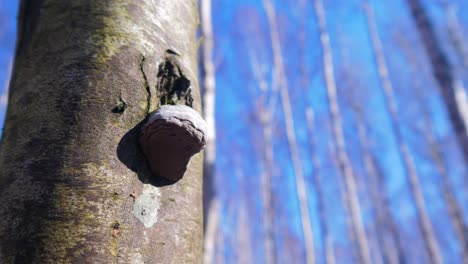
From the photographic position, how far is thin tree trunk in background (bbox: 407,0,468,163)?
445 centimetres

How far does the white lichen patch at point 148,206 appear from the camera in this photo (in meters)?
0.57

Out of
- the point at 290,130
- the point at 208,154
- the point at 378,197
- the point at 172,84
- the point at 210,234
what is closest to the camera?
the point at 172,84

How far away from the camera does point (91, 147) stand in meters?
0.58

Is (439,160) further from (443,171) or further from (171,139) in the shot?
(171,139)

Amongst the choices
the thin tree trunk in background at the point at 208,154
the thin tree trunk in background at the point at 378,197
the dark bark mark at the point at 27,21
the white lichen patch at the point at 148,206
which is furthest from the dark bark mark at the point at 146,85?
the thin tree trunk in background at the point at 378,197

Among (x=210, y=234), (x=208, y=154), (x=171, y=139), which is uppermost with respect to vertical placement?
(x=208, y=154)

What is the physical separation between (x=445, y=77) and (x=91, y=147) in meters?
5.07

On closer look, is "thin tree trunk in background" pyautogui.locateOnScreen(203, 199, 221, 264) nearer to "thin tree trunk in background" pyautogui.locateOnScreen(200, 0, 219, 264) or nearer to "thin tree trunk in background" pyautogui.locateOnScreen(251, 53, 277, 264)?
"thin tree trunk in background" pyautogui.locateOnScreen(200, 0, 219, 264)

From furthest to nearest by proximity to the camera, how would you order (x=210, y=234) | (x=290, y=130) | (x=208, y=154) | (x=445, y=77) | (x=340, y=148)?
(x=290, y=130) < (x=340, y=148) < (x=445, y=77) < (x=208, y=154) < (x=210, y=234)

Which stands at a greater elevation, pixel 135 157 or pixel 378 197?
pixel 378 197

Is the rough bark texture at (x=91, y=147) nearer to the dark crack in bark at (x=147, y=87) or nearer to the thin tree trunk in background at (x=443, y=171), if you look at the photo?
the dark crack in bark at (x=147, y=87)

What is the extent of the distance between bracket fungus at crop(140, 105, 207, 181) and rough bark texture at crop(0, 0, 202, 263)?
0.02 m

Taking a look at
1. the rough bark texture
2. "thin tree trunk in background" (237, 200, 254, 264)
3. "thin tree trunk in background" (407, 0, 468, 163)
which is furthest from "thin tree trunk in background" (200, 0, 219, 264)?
"thin tree trunk in background" (237, 200, 254, 264)

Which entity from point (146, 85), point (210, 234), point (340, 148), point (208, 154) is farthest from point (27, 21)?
point (340, 148)
